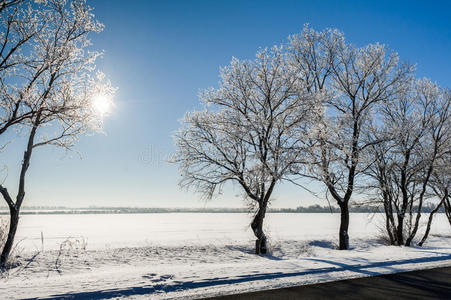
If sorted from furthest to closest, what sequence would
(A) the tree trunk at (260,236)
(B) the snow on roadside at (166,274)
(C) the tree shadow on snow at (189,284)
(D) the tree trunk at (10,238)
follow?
(A) the tree trunk at (260,236) < (D) the tree trunk at (10,238) < (B) the snow on roadside at (166,274) < (C) the tree shadow on snow at (189,284)

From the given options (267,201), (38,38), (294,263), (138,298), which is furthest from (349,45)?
(138,298)

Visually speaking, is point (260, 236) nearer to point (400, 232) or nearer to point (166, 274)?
point (166, 274)

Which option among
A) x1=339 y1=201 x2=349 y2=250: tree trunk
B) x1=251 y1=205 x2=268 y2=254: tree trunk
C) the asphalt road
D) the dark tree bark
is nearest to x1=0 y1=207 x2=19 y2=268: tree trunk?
the dark tree bark

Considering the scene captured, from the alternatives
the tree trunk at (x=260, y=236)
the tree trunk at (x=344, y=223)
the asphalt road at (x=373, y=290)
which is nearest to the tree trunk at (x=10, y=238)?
the asphalt road at (x=373, y=290)

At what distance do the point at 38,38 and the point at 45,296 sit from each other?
29.3ft

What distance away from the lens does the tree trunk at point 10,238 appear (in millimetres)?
9453

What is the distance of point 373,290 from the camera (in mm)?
5418

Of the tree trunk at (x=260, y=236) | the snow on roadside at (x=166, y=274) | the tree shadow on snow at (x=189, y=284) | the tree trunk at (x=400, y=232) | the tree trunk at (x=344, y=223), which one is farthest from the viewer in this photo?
the tree trunk at (x=400, y=232)

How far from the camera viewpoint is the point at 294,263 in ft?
25.2

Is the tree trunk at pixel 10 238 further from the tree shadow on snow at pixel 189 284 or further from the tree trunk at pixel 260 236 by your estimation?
the tree trunk at pixel 260 236

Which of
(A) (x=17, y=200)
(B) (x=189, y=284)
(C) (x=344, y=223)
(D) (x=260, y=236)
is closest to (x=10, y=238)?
(A) (x=17, y=200)

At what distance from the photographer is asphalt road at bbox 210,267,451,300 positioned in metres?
4.98

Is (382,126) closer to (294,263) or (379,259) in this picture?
(379,259)

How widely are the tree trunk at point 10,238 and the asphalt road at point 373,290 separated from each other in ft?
28.0
